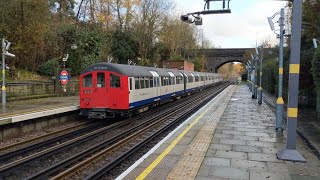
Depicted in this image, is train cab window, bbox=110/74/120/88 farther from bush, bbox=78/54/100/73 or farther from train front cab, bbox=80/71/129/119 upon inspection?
bush, bbox=78/54/100/73

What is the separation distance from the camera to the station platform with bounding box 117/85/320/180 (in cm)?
734

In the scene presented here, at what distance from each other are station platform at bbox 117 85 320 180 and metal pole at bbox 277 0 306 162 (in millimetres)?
304

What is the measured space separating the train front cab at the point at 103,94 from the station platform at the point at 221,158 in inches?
159

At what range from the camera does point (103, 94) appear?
16531 millimetres

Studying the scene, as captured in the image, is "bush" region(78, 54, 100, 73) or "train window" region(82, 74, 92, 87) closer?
"train window" region(82, 74, 92, 87)

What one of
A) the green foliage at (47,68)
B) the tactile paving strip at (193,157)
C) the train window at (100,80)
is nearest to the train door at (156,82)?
the train window at (100,80)

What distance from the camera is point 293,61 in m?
8.55

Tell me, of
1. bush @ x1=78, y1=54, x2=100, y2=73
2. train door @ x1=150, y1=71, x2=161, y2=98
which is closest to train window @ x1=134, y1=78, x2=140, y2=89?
train door @ x1=150, y1=71, x2=161, y2=98

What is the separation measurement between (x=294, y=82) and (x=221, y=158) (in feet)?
8.42

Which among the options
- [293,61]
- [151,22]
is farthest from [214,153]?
[151,22]

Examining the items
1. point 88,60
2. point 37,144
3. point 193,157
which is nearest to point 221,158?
point 193,157

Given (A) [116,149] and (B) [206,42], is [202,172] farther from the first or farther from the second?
(B) [206,42]

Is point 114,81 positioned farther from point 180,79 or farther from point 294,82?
point 180,79

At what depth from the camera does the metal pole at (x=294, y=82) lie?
8.50 m
